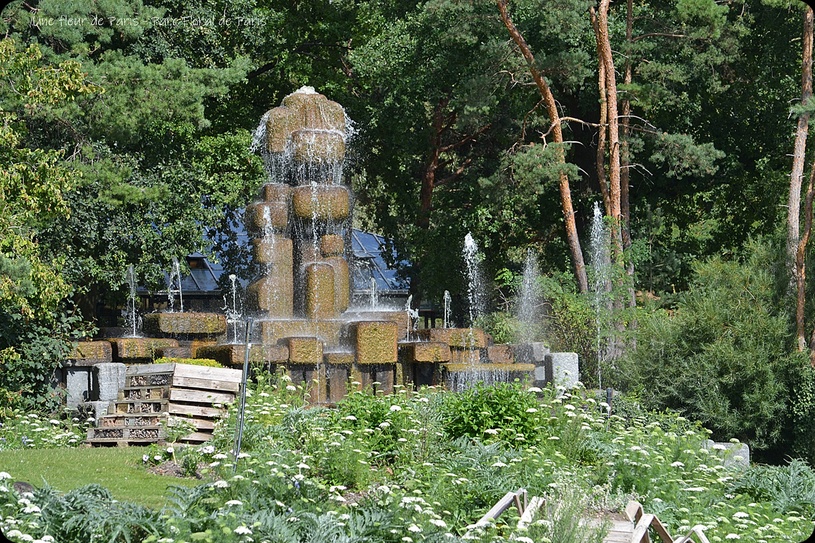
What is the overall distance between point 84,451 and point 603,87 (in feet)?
51.7

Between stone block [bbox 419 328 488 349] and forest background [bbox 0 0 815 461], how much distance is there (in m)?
2.15

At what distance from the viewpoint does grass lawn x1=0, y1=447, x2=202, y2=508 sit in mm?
9531

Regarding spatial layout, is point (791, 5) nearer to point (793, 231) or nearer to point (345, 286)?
point (793, 231)

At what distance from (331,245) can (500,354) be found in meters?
3.20

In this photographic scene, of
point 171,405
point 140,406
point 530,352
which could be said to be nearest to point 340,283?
point 530,352

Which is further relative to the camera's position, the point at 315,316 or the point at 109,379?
the point at 315,316

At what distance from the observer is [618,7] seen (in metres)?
28.3

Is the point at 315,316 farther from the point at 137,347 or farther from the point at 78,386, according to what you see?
the point at 78,386

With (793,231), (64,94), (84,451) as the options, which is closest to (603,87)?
(793,231)

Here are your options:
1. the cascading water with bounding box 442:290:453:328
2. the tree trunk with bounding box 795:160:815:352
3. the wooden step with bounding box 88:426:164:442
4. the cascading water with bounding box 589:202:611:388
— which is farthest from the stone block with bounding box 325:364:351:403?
the cascading water with bounding box 442:290:453:328

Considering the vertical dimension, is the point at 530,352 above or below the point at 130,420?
above

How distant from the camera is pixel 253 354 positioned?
48.0 ft

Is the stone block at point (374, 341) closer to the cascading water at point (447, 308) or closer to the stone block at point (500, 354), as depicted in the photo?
the stone block at point (500, 354)

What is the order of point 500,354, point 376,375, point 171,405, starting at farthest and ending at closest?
point 500,354
point 376,375
point 171,405
